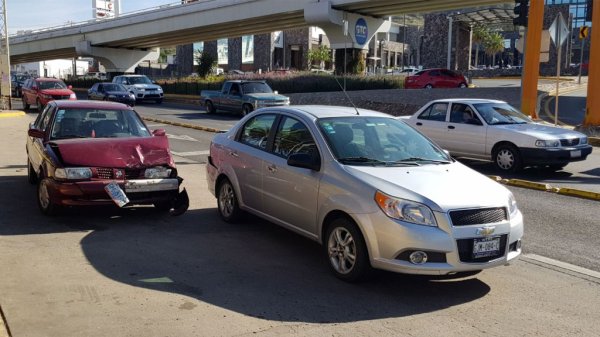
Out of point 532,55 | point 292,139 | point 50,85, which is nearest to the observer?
point 292,139

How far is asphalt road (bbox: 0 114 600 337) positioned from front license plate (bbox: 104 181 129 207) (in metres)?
0.37

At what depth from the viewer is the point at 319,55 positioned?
98688 mm

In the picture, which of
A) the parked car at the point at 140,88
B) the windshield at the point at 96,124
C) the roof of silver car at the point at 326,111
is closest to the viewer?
the roof of silver car at the point at 326,111

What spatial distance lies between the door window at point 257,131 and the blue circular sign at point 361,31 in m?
36.7

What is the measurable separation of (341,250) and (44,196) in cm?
438

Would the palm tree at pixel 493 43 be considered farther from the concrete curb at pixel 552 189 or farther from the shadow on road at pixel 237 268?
the shadow on road at pixel 237 268

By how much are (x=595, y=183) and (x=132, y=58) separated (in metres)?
63.8

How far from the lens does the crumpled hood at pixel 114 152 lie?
7.56 m

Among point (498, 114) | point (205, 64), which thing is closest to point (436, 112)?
point (498, 114)

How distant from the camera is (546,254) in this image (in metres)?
6.73

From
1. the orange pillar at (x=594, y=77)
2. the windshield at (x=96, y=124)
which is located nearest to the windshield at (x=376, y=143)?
the windshield at (x=96, y=124)

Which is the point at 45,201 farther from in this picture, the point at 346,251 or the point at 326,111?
the point at 346,251

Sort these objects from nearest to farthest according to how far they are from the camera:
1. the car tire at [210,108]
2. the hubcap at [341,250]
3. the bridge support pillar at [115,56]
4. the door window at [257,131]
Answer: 1. the hubcap at [341,250]
2. the door window at [257,131]
3. the car tire at [210,108]
4. the bridge support pillar at [115,56]

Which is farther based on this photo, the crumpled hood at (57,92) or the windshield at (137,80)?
the windshield at (137,80)
